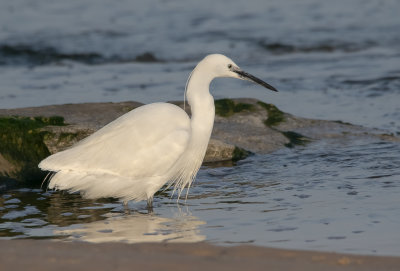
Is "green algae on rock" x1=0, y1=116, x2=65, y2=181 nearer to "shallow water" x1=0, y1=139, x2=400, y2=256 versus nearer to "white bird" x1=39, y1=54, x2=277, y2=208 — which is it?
"shallow water" x1=0, y1=139, x2=400, y2=256

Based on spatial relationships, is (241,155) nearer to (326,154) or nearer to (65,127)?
Answer: (326,154)

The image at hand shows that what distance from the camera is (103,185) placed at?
247 inches

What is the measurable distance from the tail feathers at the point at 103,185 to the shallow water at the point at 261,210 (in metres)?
0.15

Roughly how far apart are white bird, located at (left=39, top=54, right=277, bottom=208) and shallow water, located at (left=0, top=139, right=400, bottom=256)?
22 centimetres

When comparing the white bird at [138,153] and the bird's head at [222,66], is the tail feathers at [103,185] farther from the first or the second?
the bird's head at [222,66]

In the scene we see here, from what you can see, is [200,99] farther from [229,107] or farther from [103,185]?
[229,107]

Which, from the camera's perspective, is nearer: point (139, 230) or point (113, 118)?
point (139, 230)

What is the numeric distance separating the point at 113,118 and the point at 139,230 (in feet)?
9.59

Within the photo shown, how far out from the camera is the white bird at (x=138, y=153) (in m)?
6.25

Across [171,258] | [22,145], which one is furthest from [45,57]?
[171,258]

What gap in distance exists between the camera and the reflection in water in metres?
5.28

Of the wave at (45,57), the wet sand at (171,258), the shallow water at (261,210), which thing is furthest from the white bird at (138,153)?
the wave at (45,57)

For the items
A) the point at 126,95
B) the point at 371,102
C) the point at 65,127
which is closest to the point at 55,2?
the point at 126,95

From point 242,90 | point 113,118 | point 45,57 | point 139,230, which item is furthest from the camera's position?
point 45,57
